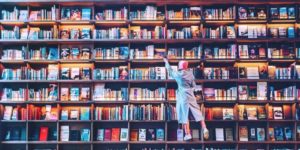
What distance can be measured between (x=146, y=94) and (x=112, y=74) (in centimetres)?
67

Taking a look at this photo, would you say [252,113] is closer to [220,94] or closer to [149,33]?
[220,94]

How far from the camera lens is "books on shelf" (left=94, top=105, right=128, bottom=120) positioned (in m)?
7.54

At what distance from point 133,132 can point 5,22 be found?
2.91 metres

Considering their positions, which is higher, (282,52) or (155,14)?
(155,14)

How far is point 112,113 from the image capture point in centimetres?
757

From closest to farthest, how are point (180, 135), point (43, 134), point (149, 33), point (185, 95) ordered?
point (185, 95), point (180, 135), point (43, 134), point (149, 33)

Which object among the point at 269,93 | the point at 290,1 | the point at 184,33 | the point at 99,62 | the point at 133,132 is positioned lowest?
the point at 133,132

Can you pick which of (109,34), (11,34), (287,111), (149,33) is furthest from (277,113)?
(11,34)

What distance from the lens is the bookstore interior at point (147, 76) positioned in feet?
24.6

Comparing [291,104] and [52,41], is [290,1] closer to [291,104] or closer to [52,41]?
[291,104]

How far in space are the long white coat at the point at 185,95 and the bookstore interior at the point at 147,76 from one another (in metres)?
0.36

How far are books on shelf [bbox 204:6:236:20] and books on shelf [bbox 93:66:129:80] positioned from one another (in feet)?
5.56

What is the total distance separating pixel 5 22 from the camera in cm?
771

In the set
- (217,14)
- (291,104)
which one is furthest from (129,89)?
(291,104)
